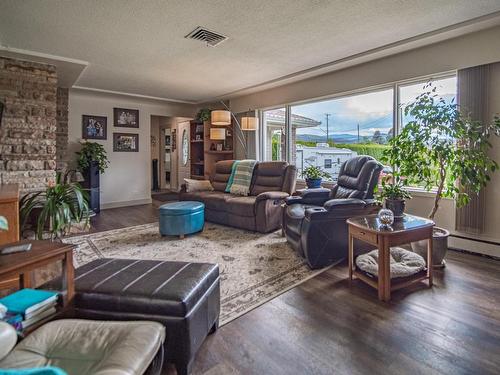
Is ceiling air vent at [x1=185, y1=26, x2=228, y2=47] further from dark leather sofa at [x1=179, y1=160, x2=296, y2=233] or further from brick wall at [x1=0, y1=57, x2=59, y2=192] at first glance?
brick wall at [x1=0, y1=57, x2=59, y2=192]

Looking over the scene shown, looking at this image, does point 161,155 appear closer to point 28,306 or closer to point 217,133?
point 217,133

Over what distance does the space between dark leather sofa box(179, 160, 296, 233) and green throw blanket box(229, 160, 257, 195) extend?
0.25ft

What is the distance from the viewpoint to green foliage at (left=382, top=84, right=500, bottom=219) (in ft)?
9.00

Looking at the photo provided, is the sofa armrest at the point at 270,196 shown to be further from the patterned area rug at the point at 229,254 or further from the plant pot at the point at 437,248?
the plant pot at the point at 437,248

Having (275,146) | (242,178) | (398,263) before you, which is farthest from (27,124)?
(398,263)

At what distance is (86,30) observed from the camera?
3031mm

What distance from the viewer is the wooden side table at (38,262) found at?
1217 millimetres

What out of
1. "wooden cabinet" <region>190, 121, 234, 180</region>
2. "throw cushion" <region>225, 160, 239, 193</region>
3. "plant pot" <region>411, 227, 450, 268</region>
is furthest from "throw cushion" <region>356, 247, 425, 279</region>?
"wooden cabinet" <region>190, 121, 234, 180</region>

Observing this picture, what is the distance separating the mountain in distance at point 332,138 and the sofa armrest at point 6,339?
444cm

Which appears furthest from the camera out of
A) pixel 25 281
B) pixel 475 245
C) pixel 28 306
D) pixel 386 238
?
pixel 475 245

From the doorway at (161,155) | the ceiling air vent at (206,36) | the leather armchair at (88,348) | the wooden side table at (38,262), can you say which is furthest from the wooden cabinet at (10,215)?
the doorway at (161,155)

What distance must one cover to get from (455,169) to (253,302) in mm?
2363

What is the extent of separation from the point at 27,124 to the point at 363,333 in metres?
4.46

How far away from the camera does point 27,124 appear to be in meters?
3.71
